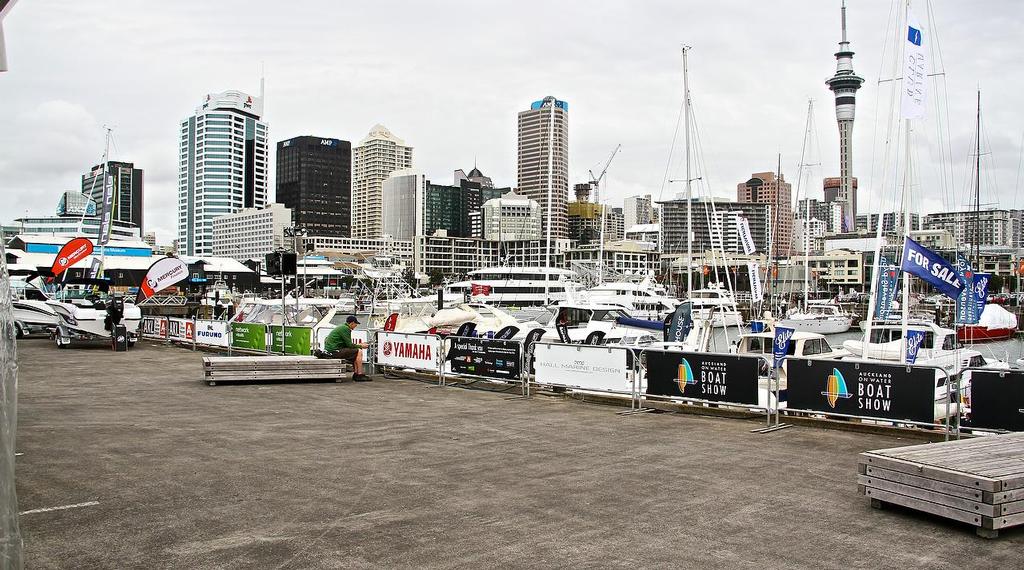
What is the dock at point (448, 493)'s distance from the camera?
7.07 metres

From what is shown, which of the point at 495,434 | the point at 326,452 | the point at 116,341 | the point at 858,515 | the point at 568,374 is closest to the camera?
the point at 858,515

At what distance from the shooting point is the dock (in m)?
7.07

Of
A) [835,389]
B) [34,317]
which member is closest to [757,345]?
[835,389]

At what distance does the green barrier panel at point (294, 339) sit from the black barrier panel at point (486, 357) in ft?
23.2

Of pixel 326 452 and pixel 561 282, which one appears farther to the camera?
pixel 561 282

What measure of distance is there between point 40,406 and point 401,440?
8.03 m

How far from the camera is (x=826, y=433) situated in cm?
1335

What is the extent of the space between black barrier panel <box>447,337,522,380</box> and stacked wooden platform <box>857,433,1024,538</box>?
11278 millimetres

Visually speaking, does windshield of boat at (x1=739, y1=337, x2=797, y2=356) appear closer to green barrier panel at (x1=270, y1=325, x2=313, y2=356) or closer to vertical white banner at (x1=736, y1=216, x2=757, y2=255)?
vertical white banner at (x1=736, y1=216, x2=757, y2=255)

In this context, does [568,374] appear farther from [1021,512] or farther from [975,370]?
[1021,512]

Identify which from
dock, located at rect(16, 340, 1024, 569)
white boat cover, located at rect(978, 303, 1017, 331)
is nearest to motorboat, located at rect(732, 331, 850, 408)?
dock, located at rect(16, 340, 1024, 569)

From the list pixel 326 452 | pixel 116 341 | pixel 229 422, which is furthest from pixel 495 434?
pixel 116 341

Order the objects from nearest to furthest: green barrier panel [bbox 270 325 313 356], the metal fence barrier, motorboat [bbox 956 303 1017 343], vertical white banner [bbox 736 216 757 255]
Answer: the metal fence barrier → green barrier panel [bbox 270 325 313 356] → vertical white banner [bbox 736 216 757 255] → motorboat [bbox 956 303 1017 343]

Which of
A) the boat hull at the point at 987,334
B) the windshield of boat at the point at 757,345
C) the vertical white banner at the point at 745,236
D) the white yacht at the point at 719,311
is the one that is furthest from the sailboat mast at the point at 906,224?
the boat hull at the point at 987,334
